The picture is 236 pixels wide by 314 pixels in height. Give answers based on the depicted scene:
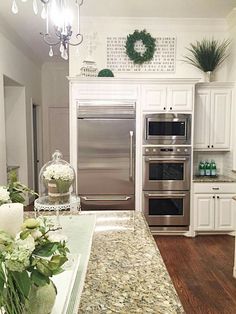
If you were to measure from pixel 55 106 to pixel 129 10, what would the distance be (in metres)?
3.20

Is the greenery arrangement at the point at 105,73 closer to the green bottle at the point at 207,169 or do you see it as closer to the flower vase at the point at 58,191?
the green bottle at the point at 207,169

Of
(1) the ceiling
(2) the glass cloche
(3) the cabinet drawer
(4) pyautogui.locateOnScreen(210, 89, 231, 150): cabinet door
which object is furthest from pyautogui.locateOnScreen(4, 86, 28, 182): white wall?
(2) the glass cloche

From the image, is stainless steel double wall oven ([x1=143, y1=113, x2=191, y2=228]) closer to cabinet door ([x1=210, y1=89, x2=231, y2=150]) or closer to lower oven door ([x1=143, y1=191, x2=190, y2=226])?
lower oven door ([x1=143, y1=191, x2=190, y2=226])

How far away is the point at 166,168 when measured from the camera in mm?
4082

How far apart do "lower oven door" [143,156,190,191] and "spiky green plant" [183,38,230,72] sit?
4.99 feet

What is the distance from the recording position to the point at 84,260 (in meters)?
1.34

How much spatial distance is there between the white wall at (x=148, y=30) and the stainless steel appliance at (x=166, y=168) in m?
1.25

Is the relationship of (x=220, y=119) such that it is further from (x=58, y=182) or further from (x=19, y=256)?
A: (x=19, y=256)

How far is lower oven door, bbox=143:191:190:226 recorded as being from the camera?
4094mm

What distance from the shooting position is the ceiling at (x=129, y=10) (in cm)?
377

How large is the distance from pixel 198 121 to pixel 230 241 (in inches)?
69.3

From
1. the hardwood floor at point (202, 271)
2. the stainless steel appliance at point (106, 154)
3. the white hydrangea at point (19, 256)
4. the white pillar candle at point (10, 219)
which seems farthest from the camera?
the stainless steel appliance at point (106, 154)

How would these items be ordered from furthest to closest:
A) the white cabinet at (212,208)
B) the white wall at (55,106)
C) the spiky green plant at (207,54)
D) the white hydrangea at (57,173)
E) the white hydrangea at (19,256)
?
the white wall at (55,106) < the spiky green plant at (207,54) < the white cabinet at (212,208) < the white hydrangea at (57,173) < the white hydrangea at (19,256)

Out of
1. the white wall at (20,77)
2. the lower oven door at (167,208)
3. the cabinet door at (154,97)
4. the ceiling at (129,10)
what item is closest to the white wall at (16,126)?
the white wall at (20,77)
